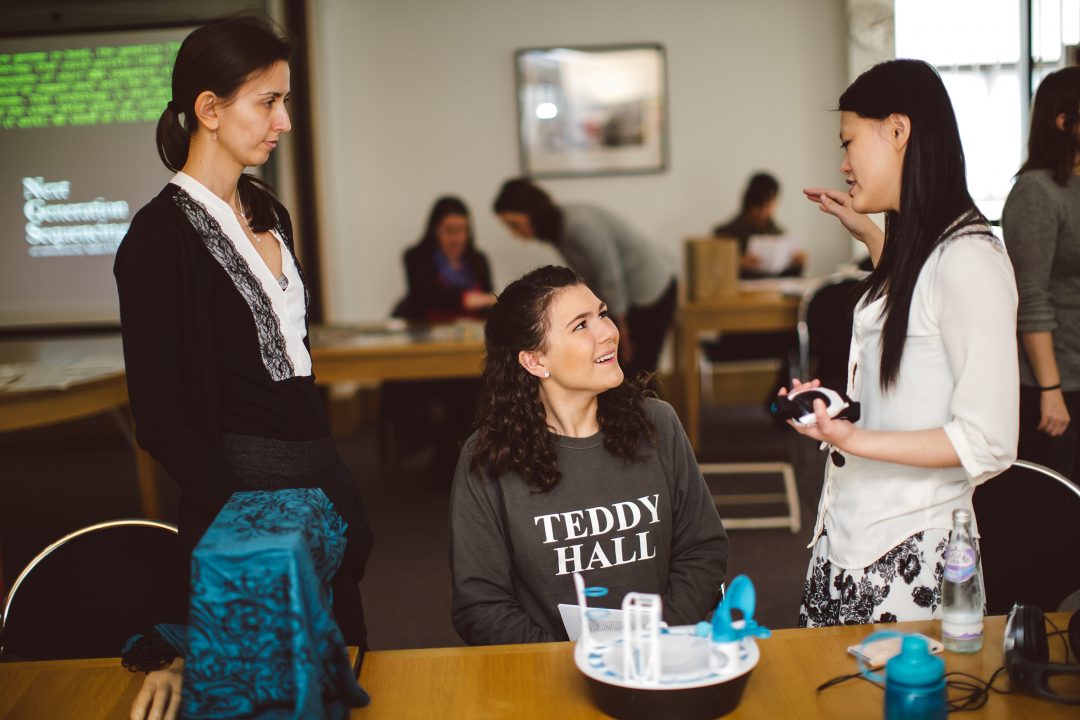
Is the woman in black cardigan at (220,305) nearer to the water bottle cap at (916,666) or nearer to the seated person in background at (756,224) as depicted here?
the water bottle cap at (916,666)

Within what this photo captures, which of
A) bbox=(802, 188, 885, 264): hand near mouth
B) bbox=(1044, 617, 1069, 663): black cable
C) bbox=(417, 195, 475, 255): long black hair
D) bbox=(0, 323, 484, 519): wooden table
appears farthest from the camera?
bbox=(417, 195, 475, 255): long black hair

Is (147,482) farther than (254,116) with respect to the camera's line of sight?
Yes

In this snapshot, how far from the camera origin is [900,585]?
1.44 m

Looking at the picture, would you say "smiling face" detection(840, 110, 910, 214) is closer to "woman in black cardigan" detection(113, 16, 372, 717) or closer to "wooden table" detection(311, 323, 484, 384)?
"woman in black cardigan" detection(113, 16, 372, 717)

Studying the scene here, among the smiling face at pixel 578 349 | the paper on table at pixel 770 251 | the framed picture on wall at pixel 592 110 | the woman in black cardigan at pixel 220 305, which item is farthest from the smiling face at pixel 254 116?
the framed picture on wall at pixel 592 110

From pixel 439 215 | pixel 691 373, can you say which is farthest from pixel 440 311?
pixel 691 373

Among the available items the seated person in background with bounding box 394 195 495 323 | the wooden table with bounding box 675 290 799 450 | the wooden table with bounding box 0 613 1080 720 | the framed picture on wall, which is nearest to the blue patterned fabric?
the wooden table with bounding box 0 613 1080 720

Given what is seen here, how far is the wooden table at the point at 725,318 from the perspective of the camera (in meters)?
4.76

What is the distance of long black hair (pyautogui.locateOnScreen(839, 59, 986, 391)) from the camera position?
1.38 m

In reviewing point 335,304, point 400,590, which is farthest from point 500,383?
point 335,304

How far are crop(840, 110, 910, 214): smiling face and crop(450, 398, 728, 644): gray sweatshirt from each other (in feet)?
1.80

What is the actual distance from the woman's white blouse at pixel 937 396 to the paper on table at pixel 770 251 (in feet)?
14.3

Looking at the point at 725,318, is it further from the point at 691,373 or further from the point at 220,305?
the point at 220,305

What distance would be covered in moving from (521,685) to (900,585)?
581mm
